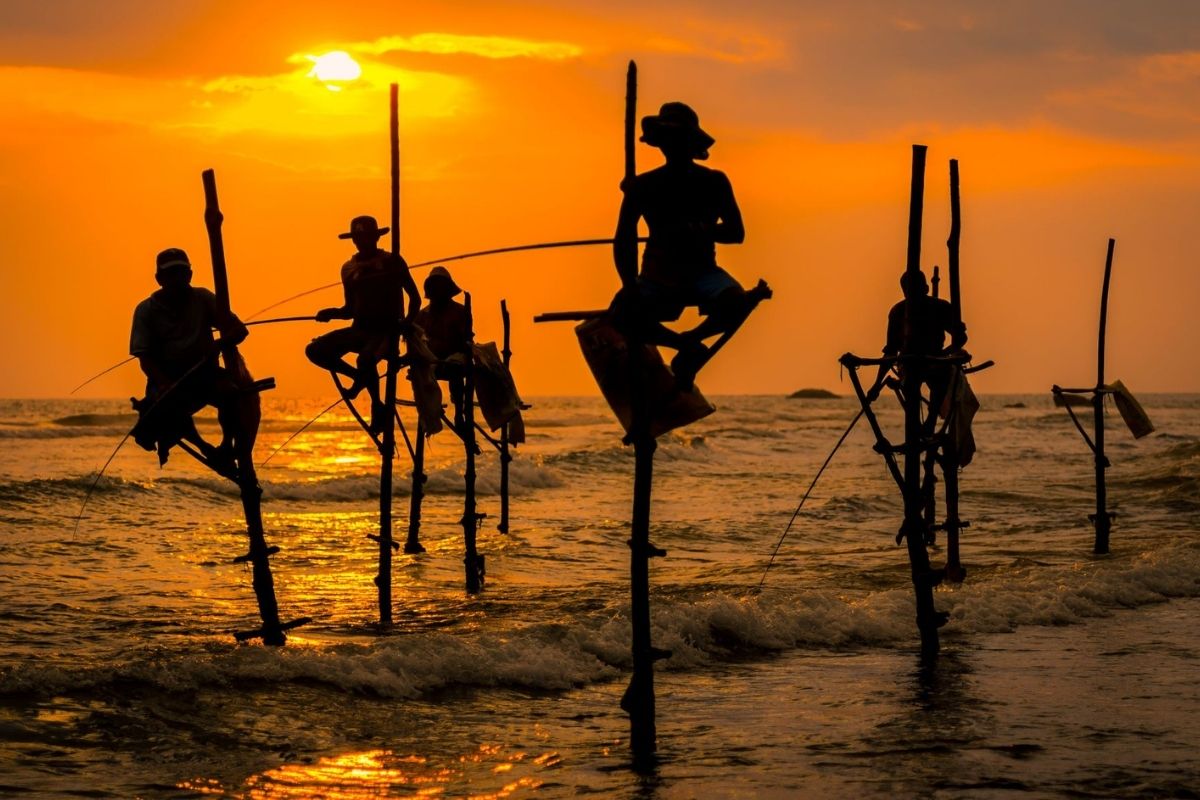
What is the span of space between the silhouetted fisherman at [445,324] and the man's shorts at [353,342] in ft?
10.6

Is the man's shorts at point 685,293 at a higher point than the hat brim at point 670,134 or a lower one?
lower

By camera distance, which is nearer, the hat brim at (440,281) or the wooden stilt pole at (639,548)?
the wooden stilt pole at (639,548)

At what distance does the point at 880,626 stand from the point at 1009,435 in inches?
2110

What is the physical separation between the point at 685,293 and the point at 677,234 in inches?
13.2

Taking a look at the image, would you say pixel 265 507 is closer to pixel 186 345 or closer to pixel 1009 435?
pixel 186 345

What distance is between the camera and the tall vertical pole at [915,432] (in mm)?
11953

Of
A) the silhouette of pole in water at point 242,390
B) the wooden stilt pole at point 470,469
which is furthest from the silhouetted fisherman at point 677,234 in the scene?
the wooden stilt pole at point 470,469

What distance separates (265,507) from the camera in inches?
1270

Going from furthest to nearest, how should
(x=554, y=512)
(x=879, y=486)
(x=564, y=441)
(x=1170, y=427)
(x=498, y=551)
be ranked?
(x=1170, y=427)
(x=564, y=441)
(x=879, y=486)
(x=554, y=512)
(x=498, y=551)

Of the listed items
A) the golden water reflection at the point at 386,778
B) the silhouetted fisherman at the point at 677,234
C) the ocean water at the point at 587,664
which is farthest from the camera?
the ocean water at the point at 587,664

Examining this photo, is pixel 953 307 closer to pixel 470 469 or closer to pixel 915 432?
pixel 915 432

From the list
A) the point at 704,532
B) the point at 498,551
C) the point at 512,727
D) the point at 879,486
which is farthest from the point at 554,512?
the point at 512,727

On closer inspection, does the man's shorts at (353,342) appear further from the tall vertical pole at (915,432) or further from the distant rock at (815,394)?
the distant rock at (815,394)

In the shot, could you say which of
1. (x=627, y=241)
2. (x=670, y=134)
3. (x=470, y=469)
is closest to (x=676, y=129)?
(x=670, y=134)
